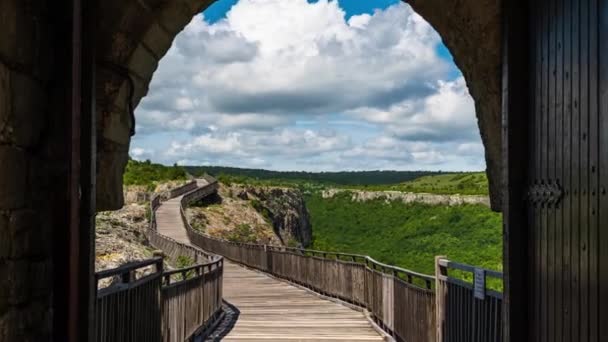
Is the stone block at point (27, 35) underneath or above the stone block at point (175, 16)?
underneath

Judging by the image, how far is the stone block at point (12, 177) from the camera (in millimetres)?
3666

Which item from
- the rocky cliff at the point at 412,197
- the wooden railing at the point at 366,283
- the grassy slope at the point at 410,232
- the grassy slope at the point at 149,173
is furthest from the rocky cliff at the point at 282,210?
the wooden railing at the point at 366,283

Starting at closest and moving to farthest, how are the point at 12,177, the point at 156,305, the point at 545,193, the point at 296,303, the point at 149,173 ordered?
the point at 12,177
the point at 545,193
the point at 156,305
the point at 296,303
the point at 149,173

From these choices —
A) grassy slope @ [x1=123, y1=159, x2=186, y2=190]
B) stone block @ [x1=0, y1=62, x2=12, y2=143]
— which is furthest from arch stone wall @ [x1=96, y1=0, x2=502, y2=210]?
grassy slope @ [x1=123, y1=159, x2=186, y2=190]

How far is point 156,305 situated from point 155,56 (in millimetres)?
3058

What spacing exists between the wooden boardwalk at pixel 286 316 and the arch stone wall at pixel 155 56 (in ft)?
19.9

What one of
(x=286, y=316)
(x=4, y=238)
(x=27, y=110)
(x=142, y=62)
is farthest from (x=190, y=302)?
(x=4, y=238)

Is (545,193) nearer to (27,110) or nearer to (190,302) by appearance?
(27,110)

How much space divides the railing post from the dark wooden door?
2941 millimetres

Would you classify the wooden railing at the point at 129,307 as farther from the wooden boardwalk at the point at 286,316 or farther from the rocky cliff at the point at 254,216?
the rocky cliff at the point at 254,216

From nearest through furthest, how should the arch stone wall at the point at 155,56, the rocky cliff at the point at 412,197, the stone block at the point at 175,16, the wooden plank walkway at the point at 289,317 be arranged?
the arch stone wall at the point at 155,56 → the stone block at the point at 175,16 → the wooden plank walkway at the point at 289,317 → the rocky cliff at the point at 412,197

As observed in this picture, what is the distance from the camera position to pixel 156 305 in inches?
292

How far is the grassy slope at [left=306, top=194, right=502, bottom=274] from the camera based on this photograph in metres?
45.7

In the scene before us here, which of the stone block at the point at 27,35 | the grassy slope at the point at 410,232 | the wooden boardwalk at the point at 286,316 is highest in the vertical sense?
the stone block at the point at 27,35
